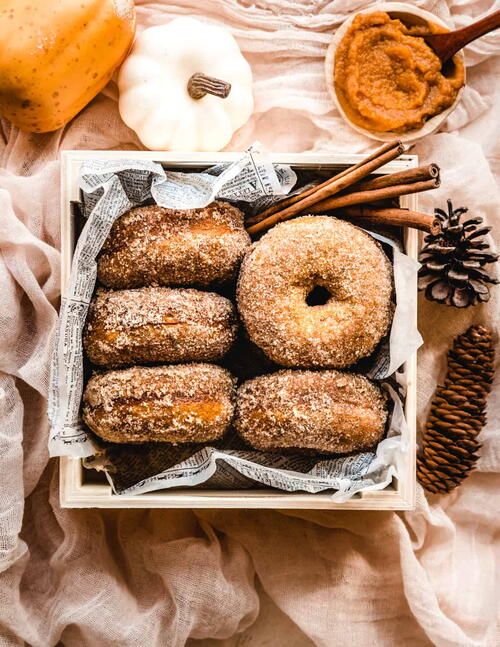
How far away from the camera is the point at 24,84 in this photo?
122 centimetres

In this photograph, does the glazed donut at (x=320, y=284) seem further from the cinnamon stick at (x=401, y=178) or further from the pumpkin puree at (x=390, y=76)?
the pumpkin puree at (x=390, y=76)

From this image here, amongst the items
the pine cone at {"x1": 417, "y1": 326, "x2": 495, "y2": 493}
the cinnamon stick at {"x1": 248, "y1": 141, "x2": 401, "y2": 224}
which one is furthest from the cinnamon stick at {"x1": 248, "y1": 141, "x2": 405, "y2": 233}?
the pine cone at {"x1": 417, "y1": 326, "x2": 495, "y2": 493}

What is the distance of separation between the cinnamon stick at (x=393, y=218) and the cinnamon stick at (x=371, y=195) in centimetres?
3

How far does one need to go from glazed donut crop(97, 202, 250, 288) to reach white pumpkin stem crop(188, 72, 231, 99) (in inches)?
8.5

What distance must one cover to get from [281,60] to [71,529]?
106cm

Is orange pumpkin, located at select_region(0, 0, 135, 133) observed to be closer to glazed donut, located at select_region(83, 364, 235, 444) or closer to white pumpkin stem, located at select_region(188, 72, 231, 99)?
white pumpkin stem, located at select_region(188, 72, 231, 99)

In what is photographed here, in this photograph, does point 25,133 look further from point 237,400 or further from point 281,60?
point 237,400

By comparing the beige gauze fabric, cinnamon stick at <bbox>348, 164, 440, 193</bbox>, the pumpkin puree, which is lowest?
the beige gauze fabric

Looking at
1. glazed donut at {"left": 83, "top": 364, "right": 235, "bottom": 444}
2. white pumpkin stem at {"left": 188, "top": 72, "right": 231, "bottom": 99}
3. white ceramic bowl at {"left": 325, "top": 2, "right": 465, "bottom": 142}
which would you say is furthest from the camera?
white ceramic bowl at {"left": 325, "top": 2, "right": 465, "bottom": 142}

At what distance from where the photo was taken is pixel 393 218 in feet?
3.90

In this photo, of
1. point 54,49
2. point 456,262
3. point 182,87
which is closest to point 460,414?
point 456,262

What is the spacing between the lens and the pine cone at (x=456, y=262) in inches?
49.0

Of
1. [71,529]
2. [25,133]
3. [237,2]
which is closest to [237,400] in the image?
[71,529]

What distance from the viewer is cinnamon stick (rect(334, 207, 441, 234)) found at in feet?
3.77
